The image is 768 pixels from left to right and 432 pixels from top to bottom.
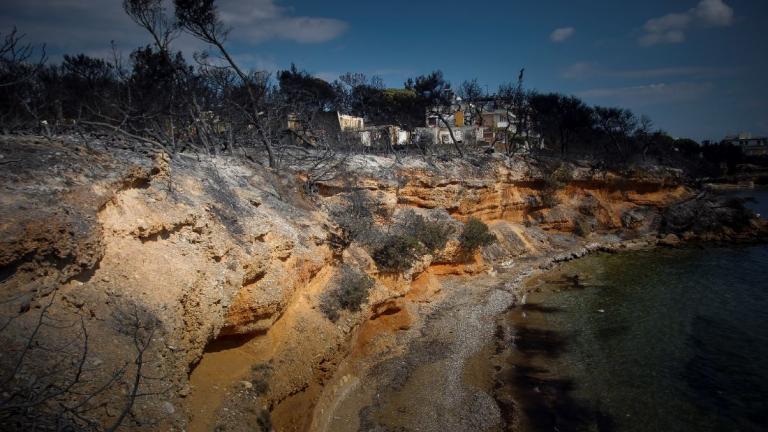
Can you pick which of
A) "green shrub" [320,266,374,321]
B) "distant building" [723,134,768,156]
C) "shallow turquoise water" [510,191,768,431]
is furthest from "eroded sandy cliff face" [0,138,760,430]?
"distant building" [723,134,768,156]

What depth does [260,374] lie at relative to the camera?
8422 mm

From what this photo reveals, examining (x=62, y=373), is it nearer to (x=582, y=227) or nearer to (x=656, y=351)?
(x=656, y=351)

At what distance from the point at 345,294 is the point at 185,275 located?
16.0 ft

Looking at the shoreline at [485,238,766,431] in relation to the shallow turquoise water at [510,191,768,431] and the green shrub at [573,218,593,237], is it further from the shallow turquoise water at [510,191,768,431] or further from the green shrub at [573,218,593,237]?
the green shrub at [573,218,593,237]

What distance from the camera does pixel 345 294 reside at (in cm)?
1174

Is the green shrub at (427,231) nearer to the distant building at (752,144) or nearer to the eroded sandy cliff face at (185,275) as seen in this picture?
the eroded sandy cliff face at (185,275)

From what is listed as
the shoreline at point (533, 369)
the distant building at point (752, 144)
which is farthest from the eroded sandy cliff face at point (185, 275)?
the distant building at point (752, 144)

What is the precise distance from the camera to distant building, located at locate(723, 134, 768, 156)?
79300 mm

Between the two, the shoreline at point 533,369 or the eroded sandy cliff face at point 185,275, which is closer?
the eroded sandy cliff face at point 185,275

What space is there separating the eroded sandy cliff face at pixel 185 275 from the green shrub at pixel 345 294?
232mm

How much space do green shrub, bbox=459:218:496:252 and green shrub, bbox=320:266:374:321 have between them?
858cm

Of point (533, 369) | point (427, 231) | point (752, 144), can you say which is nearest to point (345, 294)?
point (533, 369)

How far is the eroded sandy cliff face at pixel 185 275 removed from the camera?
5793 millimetres

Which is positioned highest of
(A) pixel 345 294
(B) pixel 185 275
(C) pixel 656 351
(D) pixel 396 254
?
(B) pixel 185 275
